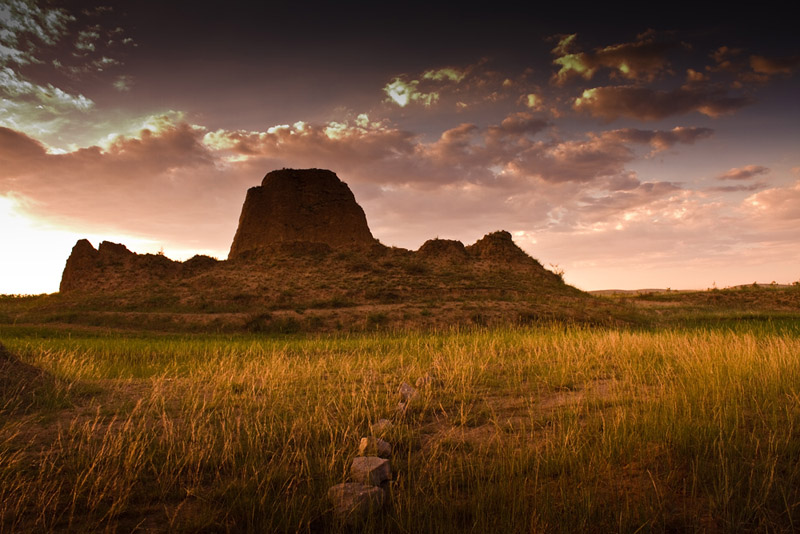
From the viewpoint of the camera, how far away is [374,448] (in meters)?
4.70

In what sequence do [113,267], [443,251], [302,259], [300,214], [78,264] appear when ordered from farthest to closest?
1. [300,214]
2. [443,251]
3. [113,267]
4. [78,264]
5. [302,259]

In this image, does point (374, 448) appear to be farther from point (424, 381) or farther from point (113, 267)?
point (113, 267)

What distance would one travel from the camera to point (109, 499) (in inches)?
158

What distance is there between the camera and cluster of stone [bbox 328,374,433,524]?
3611 mm

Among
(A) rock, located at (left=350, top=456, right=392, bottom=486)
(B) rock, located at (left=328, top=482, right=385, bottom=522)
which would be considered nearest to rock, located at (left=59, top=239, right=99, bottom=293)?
(A) rock, located at (left=350, top=456, right=392, bottom=486)

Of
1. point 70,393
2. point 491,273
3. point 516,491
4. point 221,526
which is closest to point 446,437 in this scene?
point 516,491

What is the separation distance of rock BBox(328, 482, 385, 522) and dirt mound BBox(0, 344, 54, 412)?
5221 mm

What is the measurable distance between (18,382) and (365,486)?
6.72 meters

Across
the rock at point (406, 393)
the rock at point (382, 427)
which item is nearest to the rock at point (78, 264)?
the rock at point (406, 393)

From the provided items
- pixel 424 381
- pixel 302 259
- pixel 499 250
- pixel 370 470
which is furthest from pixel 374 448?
pixel 499 250

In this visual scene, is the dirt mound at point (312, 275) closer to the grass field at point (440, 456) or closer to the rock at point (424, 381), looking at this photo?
the rock at point (424, 381)

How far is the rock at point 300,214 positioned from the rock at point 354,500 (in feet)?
126

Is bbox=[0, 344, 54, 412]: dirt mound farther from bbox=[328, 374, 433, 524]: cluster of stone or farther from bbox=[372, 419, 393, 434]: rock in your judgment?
bbox=[328, 374, 433, 524]: cluster of stone

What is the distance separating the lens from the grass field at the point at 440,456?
3570 mm
